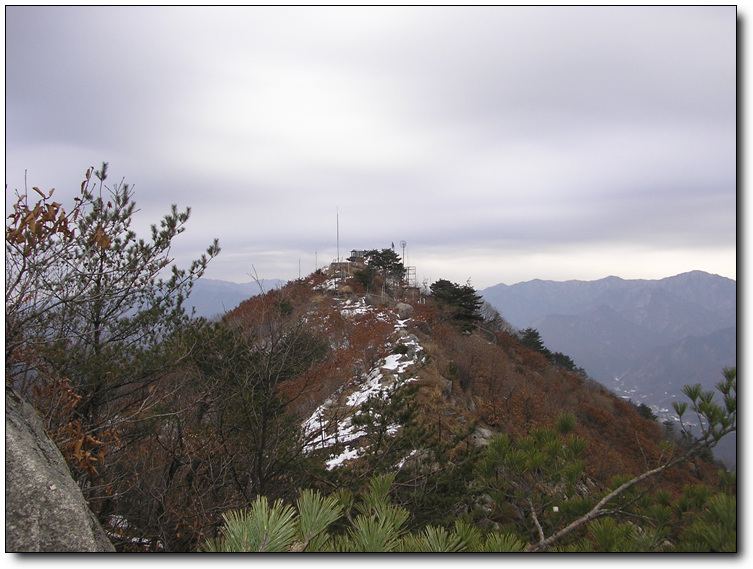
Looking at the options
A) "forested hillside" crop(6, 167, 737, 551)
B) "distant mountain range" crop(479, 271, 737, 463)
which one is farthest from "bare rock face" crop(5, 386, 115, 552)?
"distant mountain range" crop(479, 271, 737, 463)

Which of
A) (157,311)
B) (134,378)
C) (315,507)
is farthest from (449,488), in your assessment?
(157,311)

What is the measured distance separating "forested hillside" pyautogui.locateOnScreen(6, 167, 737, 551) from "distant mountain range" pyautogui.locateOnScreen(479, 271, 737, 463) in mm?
693

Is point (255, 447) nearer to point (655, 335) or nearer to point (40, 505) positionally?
point (40, 505)

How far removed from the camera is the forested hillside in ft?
7.77

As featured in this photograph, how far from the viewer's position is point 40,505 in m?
2.26

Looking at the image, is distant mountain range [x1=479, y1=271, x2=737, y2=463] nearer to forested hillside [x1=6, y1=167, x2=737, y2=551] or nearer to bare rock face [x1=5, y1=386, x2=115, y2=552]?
forested hillside [x1=6, y1=167, x2=737, y2=551]

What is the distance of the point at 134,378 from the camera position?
5246 mm

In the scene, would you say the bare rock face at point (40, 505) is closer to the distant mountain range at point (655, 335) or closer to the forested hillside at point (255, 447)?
the forested hillside at point (255, 447)

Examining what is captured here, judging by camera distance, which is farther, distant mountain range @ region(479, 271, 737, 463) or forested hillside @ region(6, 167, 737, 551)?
distant mountain range @ region(479, 271, 737, 463)

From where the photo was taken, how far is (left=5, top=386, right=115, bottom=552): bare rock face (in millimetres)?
2238

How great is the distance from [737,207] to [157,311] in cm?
723

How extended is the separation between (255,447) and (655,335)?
40.8m

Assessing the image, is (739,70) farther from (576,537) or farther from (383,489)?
(383,489)

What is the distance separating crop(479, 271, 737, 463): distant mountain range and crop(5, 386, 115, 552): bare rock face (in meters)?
3.96
